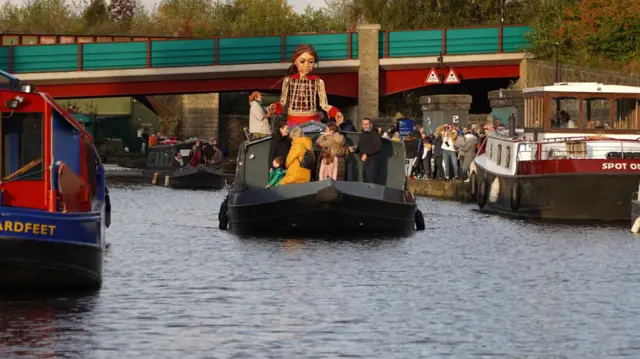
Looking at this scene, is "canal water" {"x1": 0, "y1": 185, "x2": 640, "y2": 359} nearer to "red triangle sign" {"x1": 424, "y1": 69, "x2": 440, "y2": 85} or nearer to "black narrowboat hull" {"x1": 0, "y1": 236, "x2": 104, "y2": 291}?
"black narrowboat hull" {"x1": 0, "y1": 236, "x2": 104, "y2": 291}

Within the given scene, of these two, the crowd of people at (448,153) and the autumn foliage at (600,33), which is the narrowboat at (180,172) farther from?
the autumn foliage at (600,33)

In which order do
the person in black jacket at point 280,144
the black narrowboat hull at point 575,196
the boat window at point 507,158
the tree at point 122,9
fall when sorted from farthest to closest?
the tree at point 122,9 < the boat window at point 507,158 < the black narrowboat hull at point 575,196 < the person in black jacket at point 280,144

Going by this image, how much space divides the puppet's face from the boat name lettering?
1213 centimetres

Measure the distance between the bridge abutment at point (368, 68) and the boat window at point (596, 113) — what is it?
1268 inches

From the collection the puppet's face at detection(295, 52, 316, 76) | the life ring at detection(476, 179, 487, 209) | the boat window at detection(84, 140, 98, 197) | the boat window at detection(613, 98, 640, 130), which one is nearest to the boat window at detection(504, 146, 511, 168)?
the life ring at detection(476, 179, 487, 209)

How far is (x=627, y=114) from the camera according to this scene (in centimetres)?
3516

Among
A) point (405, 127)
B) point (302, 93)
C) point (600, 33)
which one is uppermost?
point (600, 33)

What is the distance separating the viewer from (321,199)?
88.6ft

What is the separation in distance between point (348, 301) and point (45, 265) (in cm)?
337

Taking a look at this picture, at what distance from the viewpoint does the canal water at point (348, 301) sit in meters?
15.7

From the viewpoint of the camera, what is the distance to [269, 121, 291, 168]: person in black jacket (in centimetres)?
2883

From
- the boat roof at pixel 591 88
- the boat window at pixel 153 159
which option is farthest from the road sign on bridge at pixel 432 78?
the boat roof at pixel 591 88

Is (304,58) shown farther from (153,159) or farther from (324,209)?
(153,159)

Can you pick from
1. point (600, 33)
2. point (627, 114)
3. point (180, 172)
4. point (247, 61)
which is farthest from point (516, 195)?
point (247, 61)
